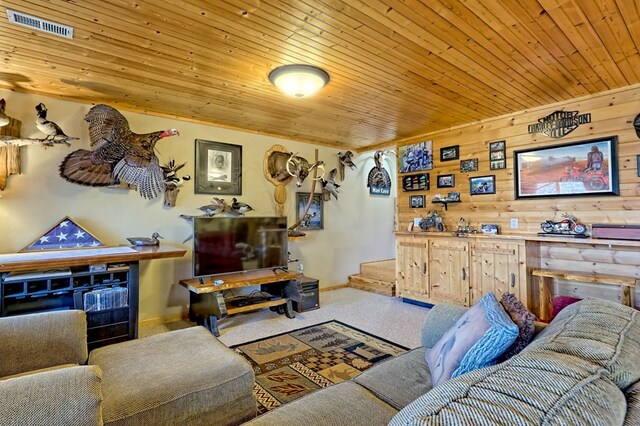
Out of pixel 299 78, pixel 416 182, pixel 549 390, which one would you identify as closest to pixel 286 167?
pixel 416 182

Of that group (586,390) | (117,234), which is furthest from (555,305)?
(117,234)

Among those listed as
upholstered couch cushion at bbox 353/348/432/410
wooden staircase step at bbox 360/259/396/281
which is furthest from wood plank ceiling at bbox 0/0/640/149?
wooden staircase step at bbox 360/259/396/281

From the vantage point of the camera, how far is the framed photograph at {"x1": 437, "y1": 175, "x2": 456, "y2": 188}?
4590mm

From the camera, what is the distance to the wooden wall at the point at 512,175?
3250mm

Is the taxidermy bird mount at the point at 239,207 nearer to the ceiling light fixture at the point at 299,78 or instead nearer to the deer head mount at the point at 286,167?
the deer head mount at the point at 286,167

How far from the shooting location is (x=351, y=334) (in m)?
3.53

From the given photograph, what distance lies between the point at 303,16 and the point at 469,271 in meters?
Answer: 3.42

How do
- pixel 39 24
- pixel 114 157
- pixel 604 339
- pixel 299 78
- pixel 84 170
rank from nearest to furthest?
pixel 604 339 < pixel 39 24 < pixel 299 78 < pixel 114 157 < pixel 84 170

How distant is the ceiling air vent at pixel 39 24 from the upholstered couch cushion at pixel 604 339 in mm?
3045

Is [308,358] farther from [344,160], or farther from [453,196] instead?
[344,160]

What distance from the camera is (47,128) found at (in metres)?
2.98

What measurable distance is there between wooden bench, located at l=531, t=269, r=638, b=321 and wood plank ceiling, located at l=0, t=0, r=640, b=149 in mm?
1886

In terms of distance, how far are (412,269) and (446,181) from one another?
1.34 m

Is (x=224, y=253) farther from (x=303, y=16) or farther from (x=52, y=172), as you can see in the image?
(x=303, y=16)
